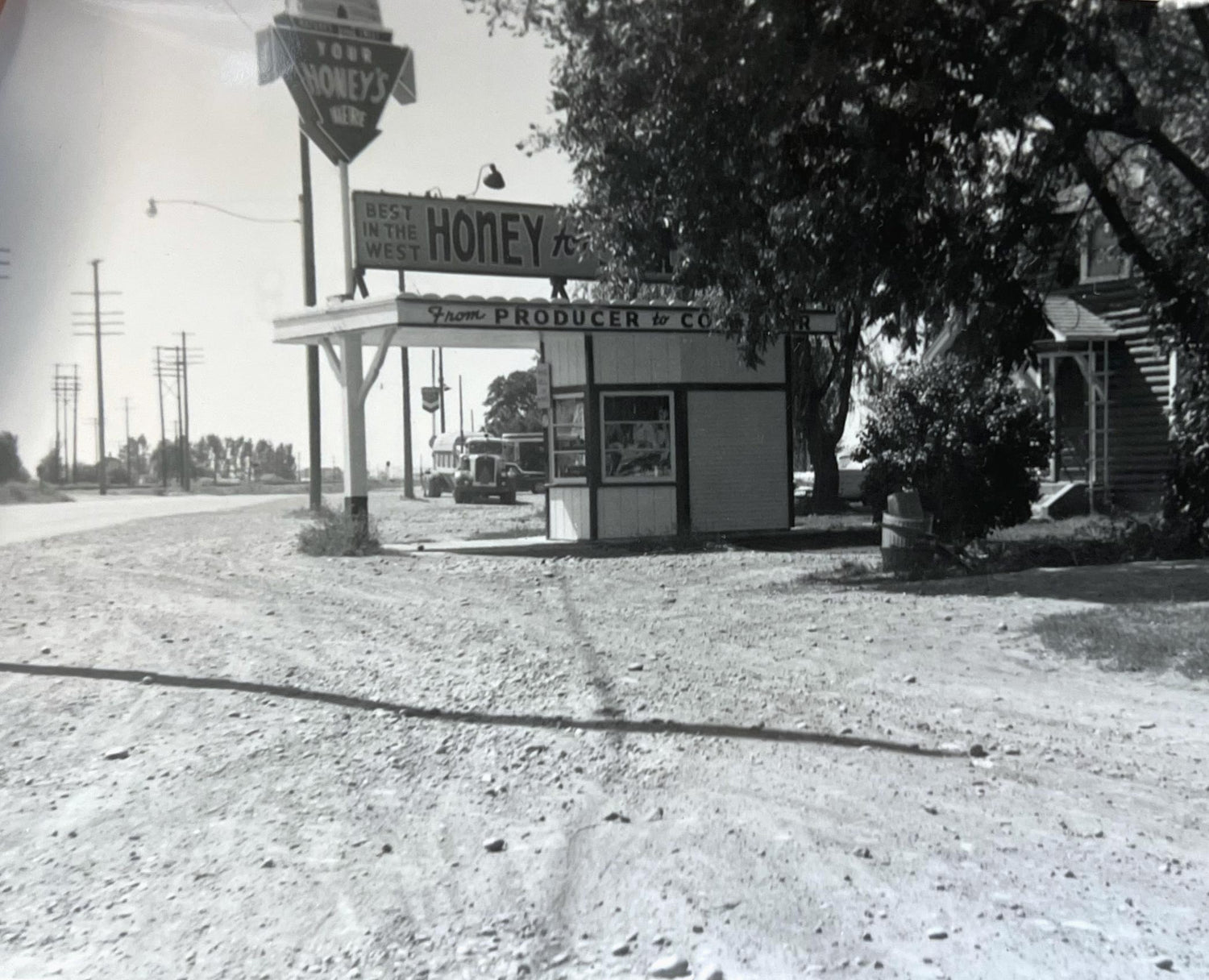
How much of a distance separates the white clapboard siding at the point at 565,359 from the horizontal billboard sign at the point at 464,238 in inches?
55.5

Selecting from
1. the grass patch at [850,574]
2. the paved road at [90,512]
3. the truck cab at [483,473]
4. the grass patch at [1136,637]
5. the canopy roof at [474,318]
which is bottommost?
the grass patch at [1136,637]

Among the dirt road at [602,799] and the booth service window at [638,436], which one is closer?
the dirt road at [602,799]

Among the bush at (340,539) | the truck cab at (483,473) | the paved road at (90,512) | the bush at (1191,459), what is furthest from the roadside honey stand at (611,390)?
the truck cab at (483,473)

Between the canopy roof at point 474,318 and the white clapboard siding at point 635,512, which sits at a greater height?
the canopy roof at point 474,318

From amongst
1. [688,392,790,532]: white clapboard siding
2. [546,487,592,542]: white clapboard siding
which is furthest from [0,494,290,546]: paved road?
[688,392,790,532]: white clapboard siding

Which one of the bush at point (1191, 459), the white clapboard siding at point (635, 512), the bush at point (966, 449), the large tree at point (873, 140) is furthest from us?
the white clapboard siding at point (635, 512)

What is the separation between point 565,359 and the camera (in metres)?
19.8

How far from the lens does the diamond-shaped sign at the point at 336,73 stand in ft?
40.7

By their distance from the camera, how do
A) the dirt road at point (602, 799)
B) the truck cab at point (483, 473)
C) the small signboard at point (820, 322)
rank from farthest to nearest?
1. the truck cab at point (483, 473)
2. the small signboard at point (820, 322)
3. the dirt road at point (602, 799)

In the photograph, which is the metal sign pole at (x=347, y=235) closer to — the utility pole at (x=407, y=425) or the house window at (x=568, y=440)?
the house window at (x=568, y=440)

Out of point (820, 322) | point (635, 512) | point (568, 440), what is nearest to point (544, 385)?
point (568, 440)

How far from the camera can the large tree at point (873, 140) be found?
444 inches

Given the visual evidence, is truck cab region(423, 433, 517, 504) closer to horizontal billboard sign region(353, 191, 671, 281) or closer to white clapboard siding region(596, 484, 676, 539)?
horizontal billboard sign region(353, 191, 671, 281)

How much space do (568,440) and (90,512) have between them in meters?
22.4
